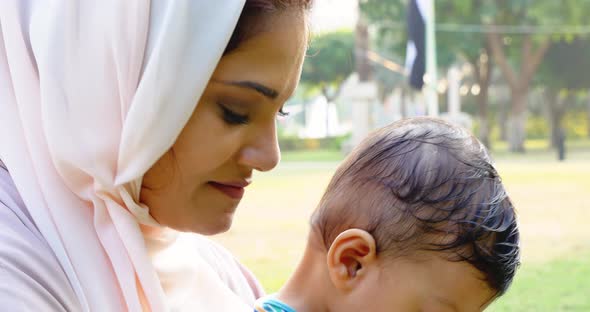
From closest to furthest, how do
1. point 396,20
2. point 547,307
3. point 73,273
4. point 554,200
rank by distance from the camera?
point 73,273 < point 547,307 < point 554,200 < point 396,20

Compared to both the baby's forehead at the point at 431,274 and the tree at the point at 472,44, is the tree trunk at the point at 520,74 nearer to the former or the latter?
the tree at the point at 472,44

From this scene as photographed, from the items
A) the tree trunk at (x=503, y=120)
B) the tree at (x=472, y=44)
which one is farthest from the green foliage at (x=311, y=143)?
the tree trunk at (x=503, y=120)

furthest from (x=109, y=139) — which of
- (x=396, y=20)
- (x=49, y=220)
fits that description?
(x=396, y=20)

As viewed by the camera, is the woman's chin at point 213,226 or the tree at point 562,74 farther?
the tree at point 562,74

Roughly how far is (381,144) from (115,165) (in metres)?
0.44

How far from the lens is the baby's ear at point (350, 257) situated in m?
1.42

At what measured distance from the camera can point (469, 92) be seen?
93.1 ft

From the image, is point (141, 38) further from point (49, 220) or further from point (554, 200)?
point (554, 200)

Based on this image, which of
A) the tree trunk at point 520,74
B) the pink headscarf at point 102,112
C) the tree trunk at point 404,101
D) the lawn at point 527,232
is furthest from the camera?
the tree trunk at point 404,101

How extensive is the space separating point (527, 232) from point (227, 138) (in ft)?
22.7

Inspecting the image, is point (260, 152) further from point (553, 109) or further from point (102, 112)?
point (553, 109)

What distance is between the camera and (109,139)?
1.43m

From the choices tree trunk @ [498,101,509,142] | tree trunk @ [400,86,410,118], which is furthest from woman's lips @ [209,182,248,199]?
tree trunk @ [400,86,410,118]

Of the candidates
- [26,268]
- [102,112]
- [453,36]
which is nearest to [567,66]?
[453,36]
